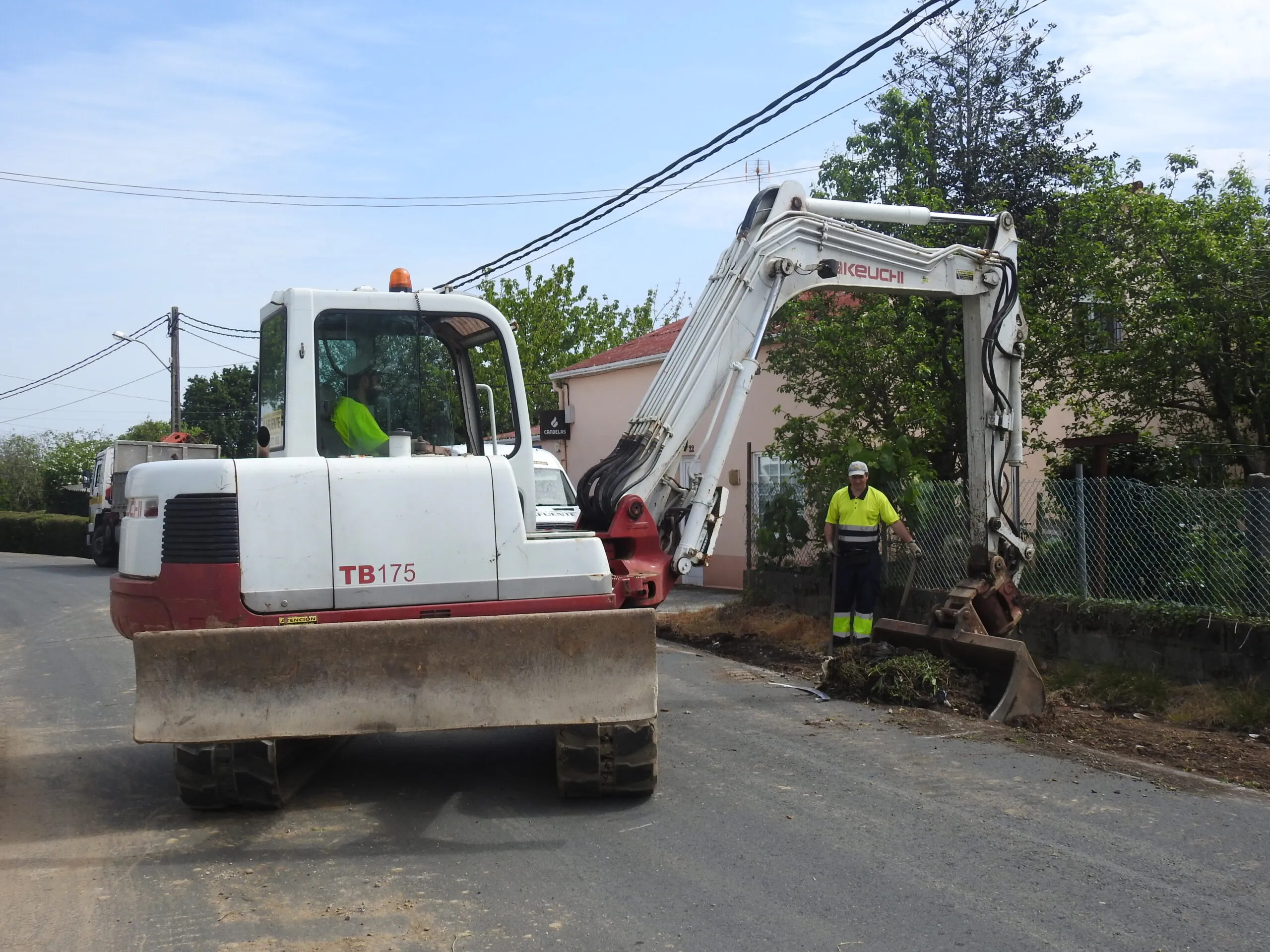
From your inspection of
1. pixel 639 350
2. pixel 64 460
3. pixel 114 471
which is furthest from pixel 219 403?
pixel 639 350

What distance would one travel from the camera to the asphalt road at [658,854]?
4.67 metres

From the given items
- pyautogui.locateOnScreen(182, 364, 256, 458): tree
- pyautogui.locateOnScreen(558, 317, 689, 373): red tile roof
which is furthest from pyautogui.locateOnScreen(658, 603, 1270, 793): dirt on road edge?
pyautogui.locateOnScreen(182, 364, 256, 458): tree

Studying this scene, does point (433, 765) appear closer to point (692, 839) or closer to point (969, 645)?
point (692, 839)

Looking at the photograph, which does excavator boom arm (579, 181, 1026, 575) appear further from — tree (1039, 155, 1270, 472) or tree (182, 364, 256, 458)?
tree (182, 364, 256, 458)

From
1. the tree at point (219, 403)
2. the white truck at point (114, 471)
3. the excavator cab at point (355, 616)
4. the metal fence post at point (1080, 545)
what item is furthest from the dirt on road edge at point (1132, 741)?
the tree at point (219, 403)

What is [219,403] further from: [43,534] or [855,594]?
[855,594]

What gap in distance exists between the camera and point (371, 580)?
6.23 meters

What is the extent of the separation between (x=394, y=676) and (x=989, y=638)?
511 cm

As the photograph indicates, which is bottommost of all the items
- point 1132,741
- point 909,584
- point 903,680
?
point 1132,741

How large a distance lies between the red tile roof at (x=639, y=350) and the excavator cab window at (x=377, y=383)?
49.6 ft

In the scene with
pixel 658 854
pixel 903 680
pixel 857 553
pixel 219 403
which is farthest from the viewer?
pixel 219 403

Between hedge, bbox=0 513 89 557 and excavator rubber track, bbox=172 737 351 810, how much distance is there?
32.2 m

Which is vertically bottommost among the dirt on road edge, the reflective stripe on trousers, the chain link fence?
the dirt on road edge

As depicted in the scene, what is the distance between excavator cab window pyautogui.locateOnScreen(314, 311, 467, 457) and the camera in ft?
21.9
